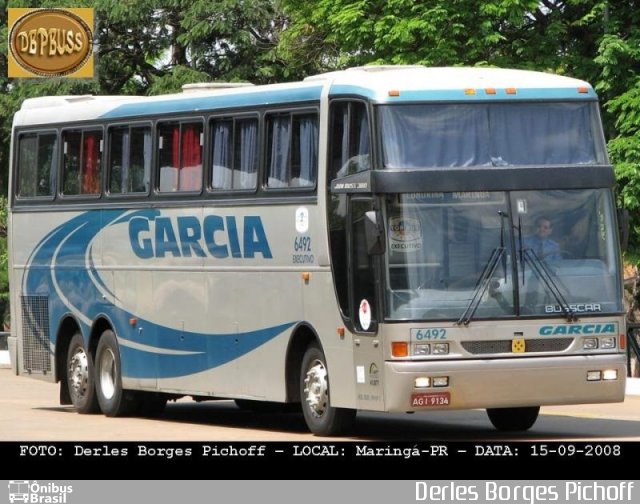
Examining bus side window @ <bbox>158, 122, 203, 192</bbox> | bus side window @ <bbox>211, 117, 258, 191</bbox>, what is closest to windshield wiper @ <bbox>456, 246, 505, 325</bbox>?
bus side window @ <bbox>211, 117, 258, 191</bbox>

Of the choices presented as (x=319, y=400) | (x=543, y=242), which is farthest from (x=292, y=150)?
(x=543, y=242)

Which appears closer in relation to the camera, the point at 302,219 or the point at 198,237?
the point at 302,219

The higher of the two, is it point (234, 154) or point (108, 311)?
point (234, 154)

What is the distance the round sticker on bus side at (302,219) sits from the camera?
60.5 feet

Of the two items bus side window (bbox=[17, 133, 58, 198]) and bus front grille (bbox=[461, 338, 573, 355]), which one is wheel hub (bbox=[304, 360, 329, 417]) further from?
bus side window (bbox=[17, 133, 58, 198])

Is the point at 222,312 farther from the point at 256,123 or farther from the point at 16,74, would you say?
the point at 16,74

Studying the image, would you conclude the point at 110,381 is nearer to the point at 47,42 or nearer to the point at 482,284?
the point at 482,284

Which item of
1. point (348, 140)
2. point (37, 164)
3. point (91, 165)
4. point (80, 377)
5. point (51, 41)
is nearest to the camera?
point (348, 140)

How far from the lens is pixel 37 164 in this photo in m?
24.2

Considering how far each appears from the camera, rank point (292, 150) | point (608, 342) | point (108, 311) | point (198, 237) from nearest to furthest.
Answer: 1. point (608, 342)
2. point (292, 150)
3. point (198, 237)
4. point (108, 311)

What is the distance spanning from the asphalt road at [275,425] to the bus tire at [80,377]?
254 millimetres

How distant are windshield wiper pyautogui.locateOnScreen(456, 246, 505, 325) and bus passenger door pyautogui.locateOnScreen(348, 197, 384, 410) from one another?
75 cm

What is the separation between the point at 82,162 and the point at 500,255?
7.55 metres

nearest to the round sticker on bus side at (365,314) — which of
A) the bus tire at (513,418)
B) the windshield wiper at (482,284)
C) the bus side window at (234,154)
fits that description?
the windshield wiper at (482,284)
